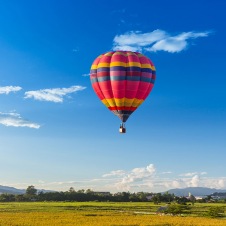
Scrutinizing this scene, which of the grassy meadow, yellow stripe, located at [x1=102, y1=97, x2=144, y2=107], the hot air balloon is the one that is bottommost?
the grassy meadow

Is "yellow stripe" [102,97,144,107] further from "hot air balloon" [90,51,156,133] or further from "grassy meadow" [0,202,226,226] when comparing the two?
"grassy meadow" [0,202,226,226]

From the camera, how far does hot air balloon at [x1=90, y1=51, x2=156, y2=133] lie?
5162cm

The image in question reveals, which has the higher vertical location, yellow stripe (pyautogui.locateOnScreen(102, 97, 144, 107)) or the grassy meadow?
yellow stripe (pyautogui.locateOnScreen(102, 97, 144, 107))

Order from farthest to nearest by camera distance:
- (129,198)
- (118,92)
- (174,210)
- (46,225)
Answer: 1. (129,198)
2. (174,210)
3. (46,225)
4. (118,92)

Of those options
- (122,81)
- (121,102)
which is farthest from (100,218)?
(122,81)

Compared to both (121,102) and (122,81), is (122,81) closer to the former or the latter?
(122,81)

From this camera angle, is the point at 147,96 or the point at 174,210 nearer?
the point at 147,96

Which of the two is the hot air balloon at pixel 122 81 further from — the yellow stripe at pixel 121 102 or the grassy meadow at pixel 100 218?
the grassy meadow at pixel 100 218

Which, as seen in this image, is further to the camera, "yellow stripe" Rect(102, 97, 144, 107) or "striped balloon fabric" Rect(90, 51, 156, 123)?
"yellow stripe" Rect(102, 97, 144, 107)

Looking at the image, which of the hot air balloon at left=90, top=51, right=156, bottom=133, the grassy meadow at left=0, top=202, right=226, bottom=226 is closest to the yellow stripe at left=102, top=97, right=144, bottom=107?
the hot air balloon at left=90, top=51, right=156, bottom=133

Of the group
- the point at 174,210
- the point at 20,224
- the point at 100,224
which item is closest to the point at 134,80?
the point at 100,224

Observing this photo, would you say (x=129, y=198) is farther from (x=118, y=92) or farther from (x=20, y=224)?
(x=118, y=92)

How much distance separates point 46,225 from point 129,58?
28.0m

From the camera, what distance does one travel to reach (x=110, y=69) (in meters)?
52.0
